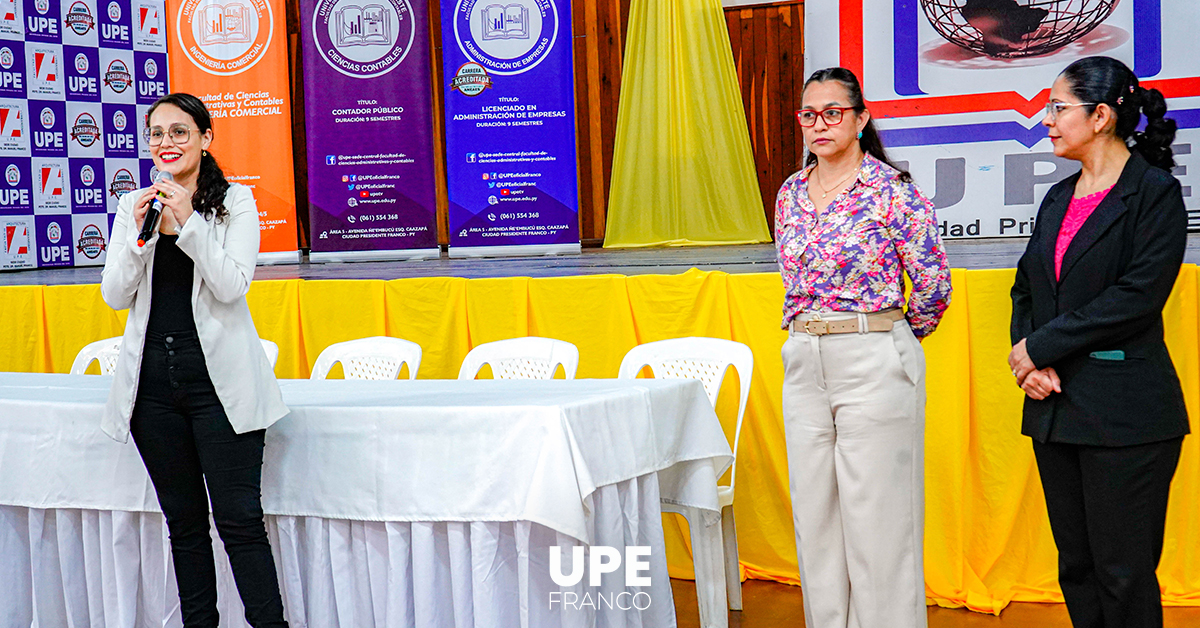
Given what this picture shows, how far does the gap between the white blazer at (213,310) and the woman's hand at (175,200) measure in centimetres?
3

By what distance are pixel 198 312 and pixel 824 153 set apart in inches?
51.1

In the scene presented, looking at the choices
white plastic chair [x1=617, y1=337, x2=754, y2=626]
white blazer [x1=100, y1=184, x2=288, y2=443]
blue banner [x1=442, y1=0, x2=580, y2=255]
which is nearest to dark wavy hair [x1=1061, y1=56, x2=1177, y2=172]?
white plastic chair [x1=617, y1=337, x2=754, y2=626]

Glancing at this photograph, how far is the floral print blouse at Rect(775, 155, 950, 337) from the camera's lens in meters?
2.00

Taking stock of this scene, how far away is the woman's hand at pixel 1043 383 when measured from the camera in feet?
6.30

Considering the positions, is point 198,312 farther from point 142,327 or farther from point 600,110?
point 600,110

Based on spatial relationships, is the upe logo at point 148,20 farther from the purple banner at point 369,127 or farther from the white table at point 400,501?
the white table at point 400,501

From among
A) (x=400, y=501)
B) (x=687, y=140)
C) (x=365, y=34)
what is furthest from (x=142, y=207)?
(x=687, y=140)

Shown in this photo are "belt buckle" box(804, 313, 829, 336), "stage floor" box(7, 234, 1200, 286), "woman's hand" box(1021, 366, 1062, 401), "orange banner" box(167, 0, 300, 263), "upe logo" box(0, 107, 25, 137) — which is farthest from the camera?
"upe logo" box(0, 107, 25, 137)

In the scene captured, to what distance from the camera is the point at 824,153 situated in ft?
6.71

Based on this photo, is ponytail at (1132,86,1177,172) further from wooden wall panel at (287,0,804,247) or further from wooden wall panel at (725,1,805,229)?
wooden wall panel at (287,0,804,247)

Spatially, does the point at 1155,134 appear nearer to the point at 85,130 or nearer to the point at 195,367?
the point at 195,367

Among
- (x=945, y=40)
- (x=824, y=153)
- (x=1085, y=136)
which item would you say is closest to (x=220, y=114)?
(x=945, y=40)

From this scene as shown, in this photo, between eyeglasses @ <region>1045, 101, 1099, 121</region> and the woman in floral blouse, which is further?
the woman in floral blouse

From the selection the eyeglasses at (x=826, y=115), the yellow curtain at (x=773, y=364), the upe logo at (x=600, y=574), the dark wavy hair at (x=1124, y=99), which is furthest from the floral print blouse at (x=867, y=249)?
the yellow curtain at (x=773, y=364)
